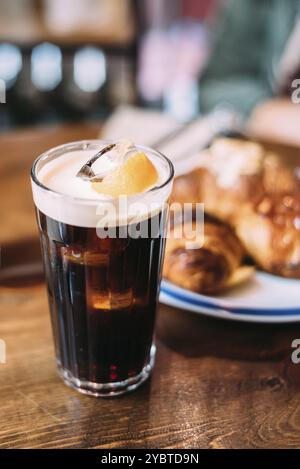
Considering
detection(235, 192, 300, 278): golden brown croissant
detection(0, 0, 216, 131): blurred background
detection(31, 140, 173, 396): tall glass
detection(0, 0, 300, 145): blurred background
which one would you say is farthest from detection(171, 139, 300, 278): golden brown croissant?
detection(0, 0, 216, 131): blurred background

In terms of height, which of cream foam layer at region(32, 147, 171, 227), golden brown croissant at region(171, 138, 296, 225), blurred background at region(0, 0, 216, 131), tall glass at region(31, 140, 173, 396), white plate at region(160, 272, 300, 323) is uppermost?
cream foam layer at region(32, 147, 171, 227)

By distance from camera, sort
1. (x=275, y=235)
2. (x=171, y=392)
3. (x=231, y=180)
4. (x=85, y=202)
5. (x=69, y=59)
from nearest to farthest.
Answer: (x=85, y=202) → (x=171, y=392) → (x=275, y=235) → (x=231, y=180) → (x=69, y=59)

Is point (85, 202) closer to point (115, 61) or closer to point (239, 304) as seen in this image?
point (239, 304)

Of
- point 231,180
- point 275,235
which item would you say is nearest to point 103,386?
point 275,235

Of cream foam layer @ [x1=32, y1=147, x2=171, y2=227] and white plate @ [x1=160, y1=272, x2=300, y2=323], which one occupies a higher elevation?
cream foam layer @ [x1=32, y1=147, x2=171, y2=227]

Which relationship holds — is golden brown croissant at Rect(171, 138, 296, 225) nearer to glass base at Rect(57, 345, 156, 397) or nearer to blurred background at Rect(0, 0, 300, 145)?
glass base at Rect(57, 345, 156, 397)

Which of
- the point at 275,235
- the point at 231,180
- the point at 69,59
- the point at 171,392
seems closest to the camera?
the point at 171,392

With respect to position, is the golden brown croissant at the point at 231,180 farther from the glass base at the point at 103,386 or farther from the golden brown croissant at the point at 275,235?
the glass base at the point at 103,386
